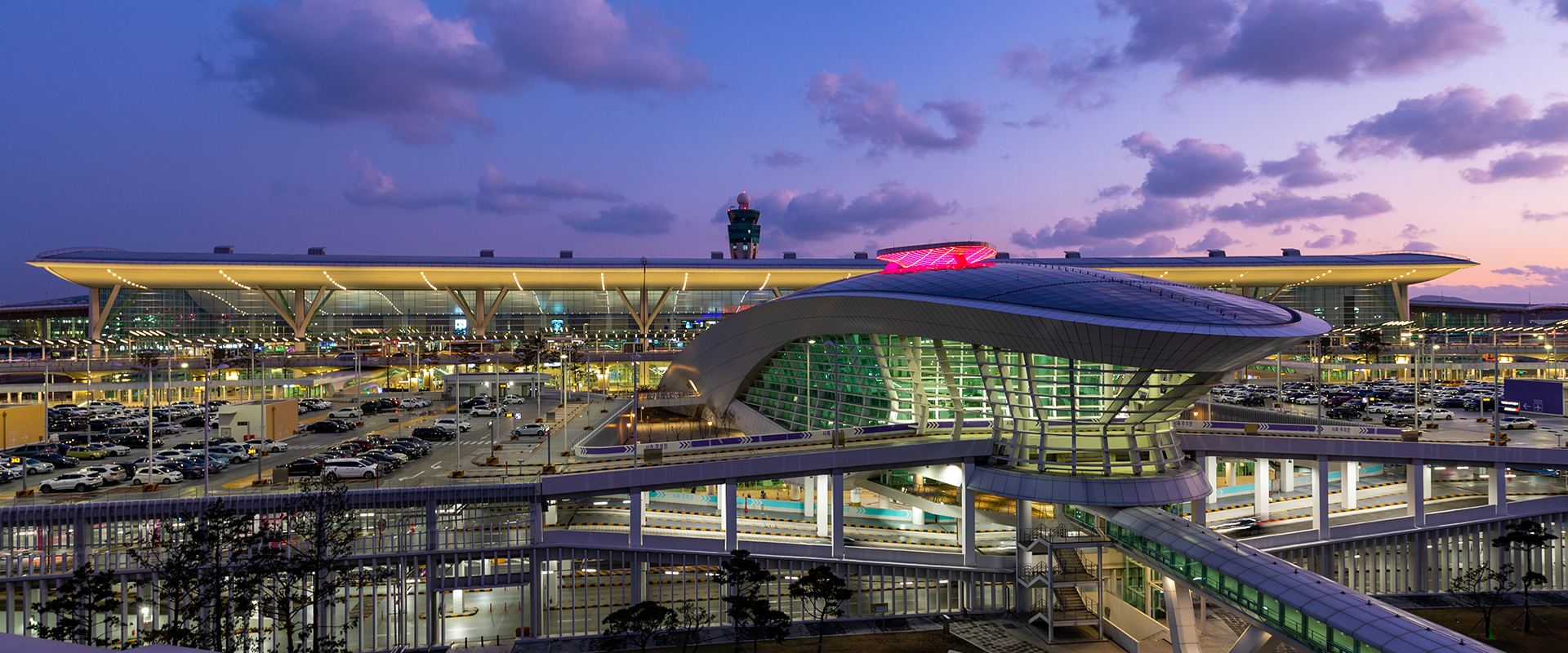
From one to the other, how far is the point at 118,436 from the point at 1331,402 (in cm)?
10906

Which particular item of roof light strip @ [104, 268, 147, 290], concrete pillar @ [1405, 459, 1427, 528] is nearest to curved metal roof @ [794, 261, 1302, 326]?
concrete pillar @ [1405, 459, 1427, 528]

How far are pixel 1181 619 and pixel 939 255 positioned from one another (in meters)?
27.8

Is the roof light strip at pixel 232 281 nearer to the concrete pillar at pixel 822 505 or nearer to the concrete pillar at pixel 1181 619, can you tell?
the concrete pillar at pixel 822 505

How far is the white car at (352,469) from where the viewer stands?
146 ft

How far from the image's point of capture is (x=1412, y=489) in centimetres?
4112

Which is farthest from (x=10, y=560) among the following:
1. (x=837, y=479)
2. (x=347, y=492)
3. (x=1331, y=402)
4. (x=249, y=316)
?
(x=249, y=316)

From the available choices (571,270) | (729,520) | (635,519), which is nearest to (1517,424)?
(729,520)

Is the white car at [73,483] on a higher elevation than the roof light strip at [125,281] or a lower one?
lower

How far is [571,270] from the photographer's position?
119m

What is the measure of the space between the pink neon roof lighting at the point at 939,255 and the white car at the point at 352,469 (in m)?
32.6

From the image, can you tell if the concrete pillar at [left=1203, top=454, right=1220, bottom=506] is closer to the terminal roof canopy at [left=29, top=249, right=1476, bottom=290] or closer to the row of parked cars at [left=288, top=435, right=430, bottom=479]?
the row of parked cars at [left=288, top=435, right=430, bottom=479]

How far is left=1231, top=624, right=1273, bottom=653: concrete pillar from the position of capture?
2508 centimetres

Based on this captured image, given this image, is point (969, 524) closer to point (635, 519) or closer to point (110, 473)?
point (635, 519)

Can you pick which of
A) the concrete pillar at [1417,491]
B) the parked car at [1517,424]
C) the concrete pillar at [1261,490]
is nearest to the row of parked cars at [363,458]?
the concrete pillar at [1261,490]
